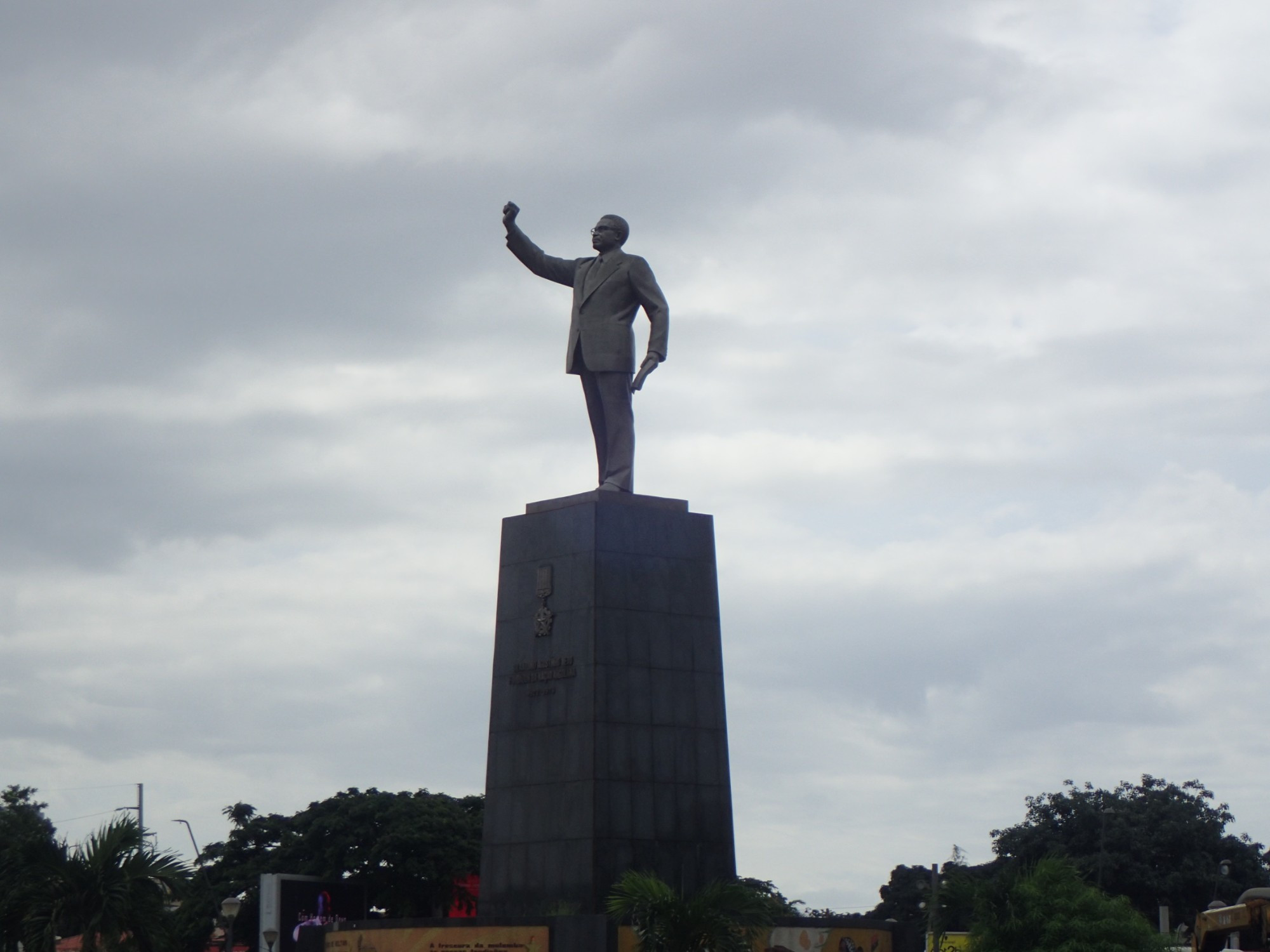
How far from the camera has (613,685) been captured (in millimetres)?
22297

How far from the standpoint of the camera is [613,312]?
2408 centimetres

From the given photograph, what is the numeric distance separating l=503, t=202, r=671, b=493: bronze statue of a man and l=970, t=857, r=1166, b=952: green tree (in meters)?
6.83

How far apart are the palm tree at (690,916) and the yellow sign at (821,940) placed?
124 centimetres

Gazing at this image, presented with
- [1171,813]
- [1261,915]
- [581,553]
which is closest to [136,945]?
[581,553]

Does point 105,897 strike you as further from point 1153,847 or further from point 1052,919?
point 1153,847

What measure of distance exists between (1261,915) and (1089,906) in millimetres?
5499

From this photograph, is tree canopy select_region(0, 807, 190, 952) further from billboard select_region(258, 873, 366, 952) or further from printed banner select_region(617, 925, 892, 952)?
billboard select_region(258, 873, 366, 952)

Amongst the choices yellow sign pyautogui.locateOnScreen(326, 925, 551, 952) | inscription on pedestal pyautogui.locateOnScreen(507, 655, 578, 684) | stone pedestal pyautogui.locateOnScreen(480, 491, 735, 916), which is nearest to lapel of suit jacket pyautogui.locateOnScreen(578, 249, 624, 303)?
stone pedestal pyautogui.locateOnScreen(480, 491, 735, 916)

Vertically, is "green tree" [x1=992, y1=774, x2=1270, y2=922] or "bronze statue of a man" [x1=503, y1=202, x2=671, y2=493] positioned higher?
"bronze statue of a man" [x1=503, y1=202, x2=671, y2=493]

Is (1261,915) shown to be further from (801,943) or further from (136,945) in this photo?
(136,945)

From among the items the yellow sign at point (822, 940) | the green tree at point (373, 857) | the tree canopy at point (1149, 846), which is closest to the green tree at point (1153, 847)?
the tree canopy at point (1149, 846)

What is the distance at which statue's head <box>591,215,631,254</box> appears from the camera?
24359 mm

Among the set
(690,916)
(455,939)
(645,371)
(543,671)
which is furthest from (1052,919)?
(645,371)

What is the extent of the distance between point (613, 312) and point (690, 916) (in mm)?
8420
